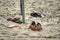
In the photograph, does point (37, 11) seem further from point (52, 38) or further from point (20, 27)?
point (52, 38)

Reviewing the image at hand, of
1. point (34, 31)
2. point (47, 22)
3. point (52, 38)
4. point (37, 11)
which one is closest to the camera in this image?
point (52, 38)

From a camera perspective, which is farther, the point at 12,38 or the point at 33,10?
the point at 33,10

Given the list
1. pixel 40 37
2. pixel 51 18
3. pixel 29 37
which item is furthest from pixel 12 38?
pixel 51 18

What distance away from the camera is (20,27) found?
3.09m

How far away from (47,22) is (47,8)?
0.63m

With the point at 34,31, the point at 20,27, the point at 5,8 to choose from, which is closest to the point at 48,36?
the point at 34,31

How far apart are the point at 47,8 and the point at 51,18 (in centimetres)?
46

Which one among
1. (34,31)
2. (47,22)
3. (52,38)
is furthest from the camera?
(47,22)

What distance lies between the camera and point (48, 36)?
2.83m

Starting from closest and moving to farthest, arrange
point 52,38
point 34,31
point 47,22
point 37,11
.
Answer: point 52,38 < point 34,31 < point 47,22 < point 37,11

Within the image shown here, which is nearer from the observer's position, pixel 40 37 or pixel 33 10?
pixel 40 37

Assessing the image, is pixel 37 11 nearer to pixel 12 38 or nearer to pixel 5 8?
pixel 5 8

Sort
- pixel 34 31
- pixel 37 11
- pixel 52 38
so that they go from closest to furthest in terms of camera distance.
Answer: pixel 52 38, pixel 34 31, pixel 37 11

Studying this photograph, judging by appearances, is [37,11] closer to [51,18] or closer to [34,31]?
[51,18]
